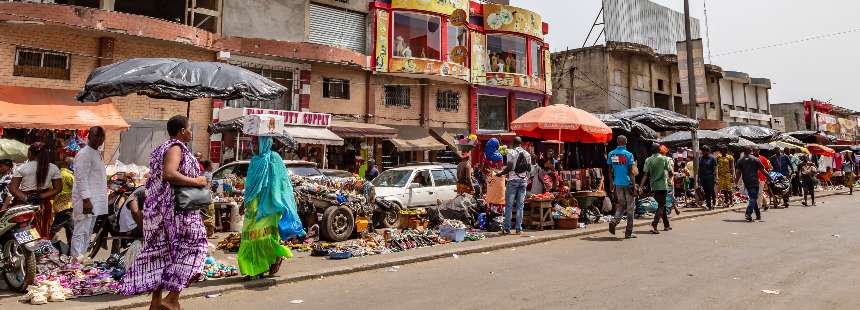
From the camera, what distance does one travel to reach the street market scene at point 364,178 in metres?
5.62

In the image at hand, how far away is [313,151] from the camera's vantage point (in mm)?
21219

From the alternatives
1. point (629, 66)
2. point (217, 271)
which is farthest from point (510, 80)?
point (217, 271)

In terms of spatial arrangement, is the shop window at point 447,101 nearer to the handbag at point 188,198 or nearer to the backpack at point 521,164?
the backpack at point 521,164

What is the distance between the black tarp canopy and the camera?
23.8ft

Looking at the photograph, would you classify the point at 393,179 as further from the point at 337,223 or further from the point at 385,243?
the point at 385,243

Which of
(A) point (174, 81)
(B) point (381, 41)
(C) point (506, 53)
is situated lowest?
(A) point (174, 81)

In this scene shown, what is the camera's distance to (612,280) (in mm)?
6277

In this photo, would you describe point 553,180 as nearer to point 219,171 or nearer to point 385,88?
point 219,171

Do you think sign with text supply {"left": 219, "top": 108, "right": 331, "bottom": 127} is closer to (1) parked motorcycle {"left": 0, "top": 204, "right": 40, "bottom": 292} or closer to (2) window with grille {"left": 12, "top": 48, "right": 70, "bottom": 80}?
(2) window with grille {"left": 12, "top": 48, "right": 70, "bottom": 80}

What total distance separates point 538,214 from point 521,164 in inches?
65.5

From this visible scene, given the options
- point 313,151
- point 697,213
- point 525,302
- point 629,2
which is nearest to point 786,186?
point 697,213

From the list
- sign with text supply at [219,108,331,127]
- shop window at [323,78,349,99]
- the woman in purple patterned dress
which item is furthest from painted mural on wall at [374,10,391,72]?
the woman in purple patterned dress

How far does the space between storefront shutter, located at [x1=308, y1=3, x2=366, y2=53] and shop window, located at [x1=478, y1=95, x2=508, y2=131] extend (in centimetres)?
771

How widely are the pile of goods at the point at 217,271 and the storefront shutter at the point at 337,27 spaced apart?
1704cm
